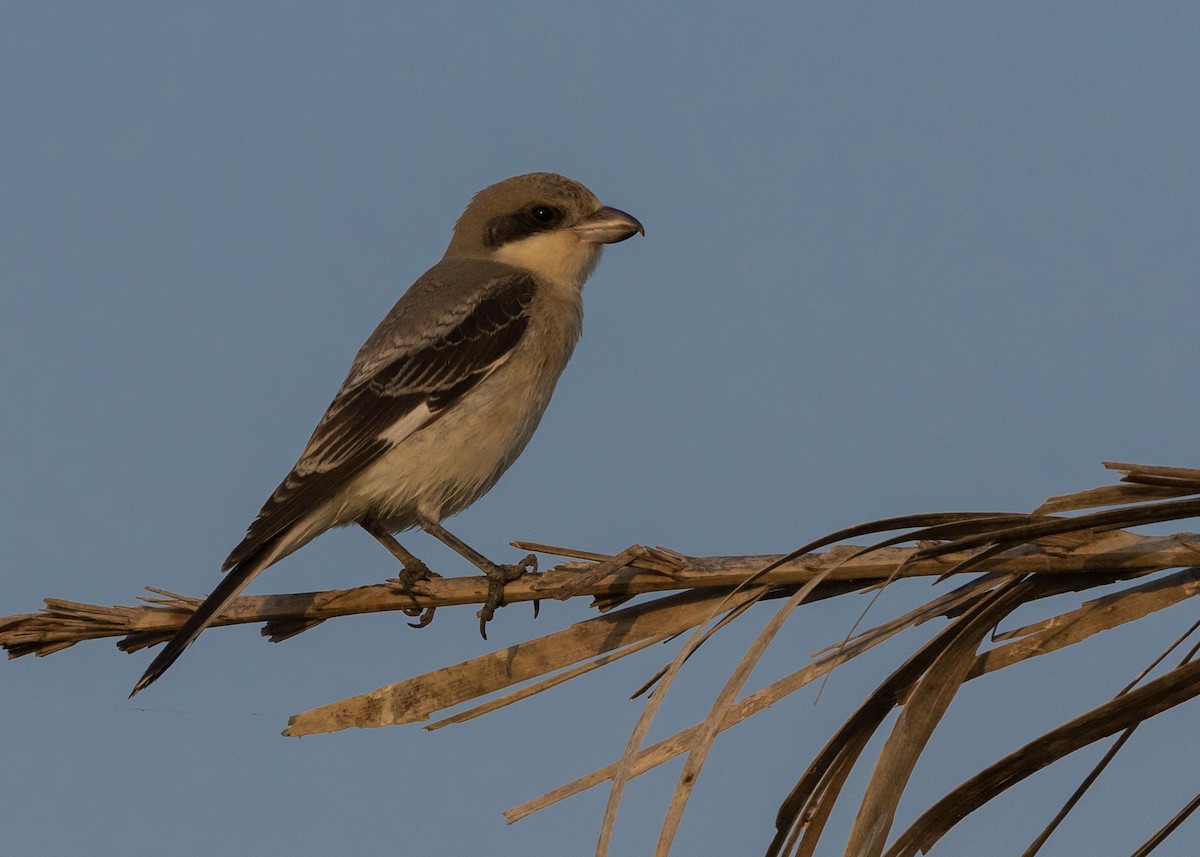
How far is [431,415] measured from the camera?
4895mm

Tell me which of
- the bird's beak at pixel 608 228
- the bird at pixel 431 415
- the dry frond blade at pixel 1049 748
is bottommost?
the dry frond blade at pixel 1049 748

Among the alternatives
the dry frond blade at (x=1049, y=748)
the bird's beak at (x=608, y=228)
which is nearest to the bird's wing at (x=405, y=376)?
the bird's beak at (x=608, y=228)

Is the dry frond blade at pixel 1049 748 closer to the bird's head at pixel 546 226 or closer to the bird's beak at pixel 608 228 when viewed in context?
the bird's head at pixel 546 226

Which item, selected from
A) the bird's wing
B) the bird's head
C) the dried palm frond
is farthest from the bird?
the dried palm frond

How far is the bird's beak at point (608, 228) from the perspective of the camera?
5996 mm

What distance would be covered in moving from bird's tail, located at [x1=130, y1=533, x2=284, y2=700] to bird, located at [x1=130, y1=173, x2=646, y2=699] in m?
0.01

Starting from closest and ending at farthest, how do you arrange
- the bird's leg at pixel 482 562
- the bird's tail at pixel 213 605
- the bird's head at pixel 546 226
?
the bird's tail at pixel 213 605 < the bird's leg at pixel 482 562 < the bird's head at pixel 546 226

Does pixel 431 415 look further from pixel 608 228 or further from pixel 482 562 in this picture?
pixel 608 228

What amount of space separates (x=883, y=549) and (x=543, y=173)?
4.50 metres

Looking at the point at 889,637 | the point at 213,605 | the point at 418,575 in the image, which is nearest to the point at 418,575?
the point at 418,575

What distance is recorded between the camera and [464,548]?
4723 millimetres

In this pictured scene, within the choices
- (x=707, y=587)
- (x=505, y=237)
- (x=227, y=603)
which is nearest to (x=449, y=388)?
(x=505, y=237)

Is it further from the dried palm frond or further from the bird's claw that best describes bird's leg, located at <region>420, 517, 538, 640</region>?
the dried palm frond

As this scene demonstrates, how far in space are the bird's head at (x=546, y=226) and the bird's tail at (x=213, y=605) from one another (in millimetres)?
2110
